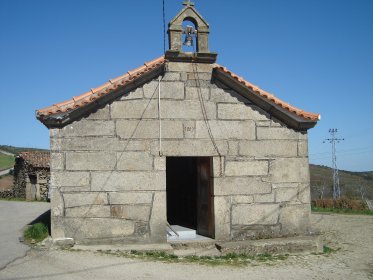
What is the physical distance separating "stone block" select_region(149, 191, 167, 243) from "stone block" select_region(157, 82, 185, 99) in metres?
2.14

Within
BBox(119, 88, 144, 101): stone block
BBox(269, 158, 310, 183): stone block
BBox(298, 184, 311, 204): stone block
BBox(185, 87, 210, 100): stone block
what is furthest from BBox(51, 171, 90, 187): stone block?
BBox(298, 184, 311, 204): stone block

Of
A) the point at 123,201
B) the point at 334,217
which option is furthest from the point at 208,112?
the point at 334,217

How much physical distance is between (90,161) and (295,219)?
477 cm

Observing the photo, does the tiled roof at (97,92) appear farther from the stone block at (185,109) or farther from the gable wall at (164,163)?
the stone block at (185,109)

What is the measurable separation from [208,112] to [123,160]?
2.16 metres

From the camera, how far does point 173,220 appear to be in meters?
11.6

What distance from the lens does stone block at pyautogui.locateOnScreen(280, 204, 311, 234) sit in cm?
853

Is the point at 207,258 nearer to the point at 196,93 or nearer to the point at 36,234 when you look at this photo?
the point at 196,93

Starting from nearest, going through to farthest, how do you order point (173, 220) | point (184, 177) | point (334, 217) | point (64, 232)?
point (64, 232) < point (173, 220) < point (184, 177) < point (334, 217)

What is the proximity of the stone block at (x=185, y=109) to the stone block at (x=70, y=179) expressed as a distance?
2.11 m

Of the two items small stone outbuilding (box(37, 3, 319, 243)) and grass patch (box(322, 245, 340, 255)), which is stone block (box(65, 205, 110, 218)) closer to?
small stone outbuilding (box(37, 3, 319, 243))

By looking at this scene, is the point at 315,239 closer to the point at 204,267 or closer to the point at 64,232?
the point at 204,267

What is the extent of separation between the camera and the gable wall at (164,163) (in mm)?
7637

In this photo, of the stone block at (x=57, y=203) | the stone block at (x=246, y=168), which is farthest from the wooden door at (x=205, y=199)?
the stone block at (x=57, y=203)
